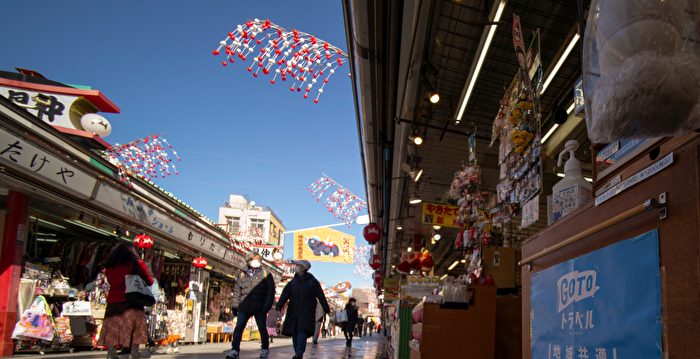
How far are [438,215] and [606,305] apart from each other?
32.9 feet

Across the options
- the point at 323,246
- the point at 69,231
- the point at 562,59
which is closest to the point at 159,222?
the point at 69,231

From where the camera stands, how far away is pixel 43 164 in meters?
8.13

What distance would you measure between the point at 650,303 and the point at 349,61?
18.4 feet

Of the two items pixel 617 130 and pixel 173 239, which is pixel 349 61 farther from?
pixel 173 239

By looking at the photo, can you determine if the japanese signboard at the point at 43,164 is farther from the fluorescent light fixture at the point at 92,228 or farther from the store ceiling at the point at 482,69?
the store ceiling at the point at 482,69

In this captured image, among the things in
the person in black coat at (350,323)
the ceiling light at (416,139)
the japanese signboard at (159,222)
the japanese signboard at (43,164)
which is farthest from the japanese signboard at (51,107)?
the ceiling light at (416,139)

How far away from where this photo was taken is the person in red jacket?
6109mm

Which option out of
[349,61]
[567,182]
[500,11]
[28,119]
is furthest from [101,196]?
[567,182]

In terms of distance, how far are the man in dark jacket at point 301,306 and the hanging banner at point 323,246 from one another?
1036 inches

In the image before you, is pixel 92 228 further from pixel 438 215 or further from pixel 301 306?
pixel 438 215

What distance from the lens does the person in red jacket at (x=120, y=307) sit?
241 inches

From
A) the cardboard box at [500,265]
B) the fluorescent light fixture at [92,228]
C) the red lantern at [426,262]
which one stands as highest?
the fluorescent light fixture at [92,228]

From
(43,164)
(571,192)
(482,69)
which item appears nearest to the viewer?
(571,192)

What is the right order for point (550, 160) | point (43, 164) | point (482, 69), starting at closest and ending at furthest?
point (482, 69) → point (43, 164) → point (550, 160)
